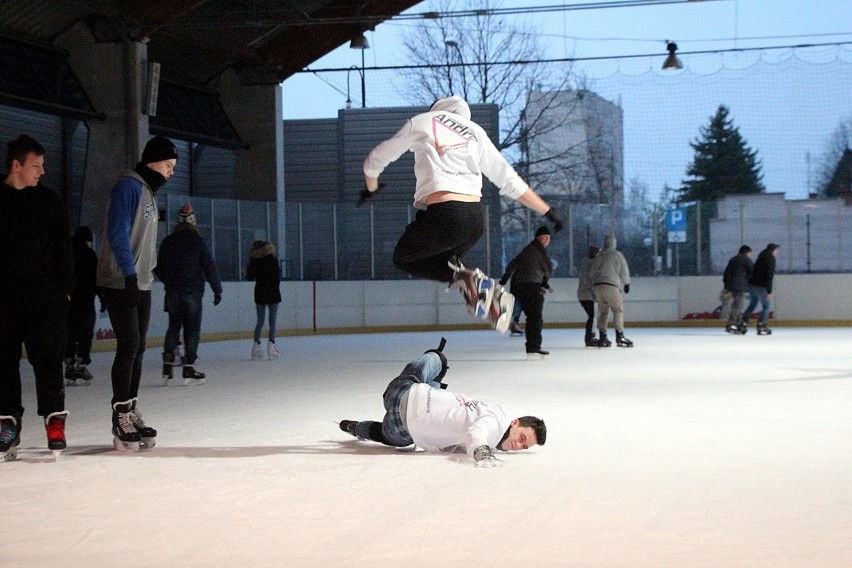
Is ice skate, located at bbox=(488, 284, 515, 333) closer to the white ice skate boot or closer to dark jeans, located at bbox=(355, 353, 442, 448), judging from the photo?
dark jeans, located at bbox=(355, 353, 442, 448)

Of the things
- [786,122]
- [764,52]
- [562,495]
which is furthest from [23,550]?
[786,122]

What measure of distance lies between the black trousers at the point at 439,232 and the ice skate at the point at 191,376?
467 centimetres

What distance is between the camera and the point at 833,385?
9.03 meters

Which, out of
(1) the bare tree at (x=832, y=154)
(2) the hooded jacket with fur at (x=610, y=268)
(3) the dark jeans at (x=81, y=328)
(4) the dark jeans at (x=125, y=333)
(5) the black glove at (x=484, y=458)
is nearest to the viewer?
Answer: (5) the black glove at (x=484, y=458)

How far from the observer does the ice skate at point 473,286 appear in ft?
19.2

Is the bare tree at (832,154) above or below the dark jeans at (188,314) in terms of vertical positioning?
above

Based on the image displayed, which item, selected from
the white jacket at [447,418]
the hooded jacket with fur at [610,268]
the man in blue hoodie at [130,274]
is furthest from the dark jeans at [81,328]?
the hooded jacket with fur at [610,268]

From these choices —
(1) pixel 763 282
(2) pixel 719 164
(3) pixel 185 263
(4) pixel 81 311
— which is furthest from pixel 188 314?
(2) pixel 719 164

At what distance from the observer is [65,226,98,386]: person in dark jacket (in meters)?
10.4

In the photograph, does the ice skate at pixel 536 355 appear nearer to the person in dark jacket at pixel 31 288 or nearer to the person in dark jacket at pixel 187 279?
the person in dark jacket at pixel 187 279

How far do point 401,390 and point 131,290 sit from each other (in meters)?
1.53

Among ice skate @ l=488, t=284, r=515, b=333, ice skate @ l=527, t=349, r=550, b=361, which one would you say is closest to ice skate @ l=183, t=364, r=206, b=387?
ice skate @ l=527, t=349, r=550, b=361

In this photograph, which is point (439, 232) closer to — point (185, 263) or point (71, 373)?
point (185, 263)

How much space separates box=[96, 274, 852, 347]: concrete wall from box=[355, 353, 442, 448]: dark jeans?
15685 millimetres
